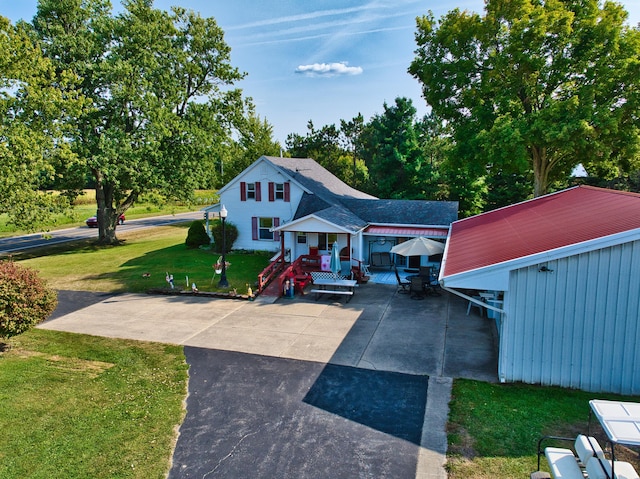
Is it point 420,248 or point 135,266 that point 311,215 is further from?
point 135,266

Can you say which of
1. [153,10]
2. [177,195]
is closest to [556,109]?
[177,195]

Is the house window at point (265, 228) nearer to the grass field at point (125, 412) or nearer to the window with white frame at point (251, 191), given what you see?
the window with white frame at point (251, 191)

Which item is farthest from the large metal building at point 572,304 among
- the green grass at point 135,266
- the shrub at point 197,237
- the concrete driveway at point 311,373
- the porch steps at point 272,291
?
the shrub at point 197,237

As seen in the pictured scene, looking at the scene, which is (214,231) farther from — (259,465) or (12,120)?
(259,465)

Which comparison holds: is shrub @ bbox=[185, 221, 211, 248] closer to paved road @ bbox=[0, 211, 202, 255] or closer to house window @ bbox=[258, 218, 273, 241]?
house window @ bbox=[258, 218, 273, 241]

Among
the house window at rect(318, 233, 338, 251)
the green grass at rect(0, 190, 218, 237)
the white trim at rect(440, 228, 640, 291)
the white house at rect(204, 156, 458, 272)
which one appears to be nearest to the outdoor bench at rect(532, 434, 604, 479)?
the white trim at rect(440, 228, 640, 291)
